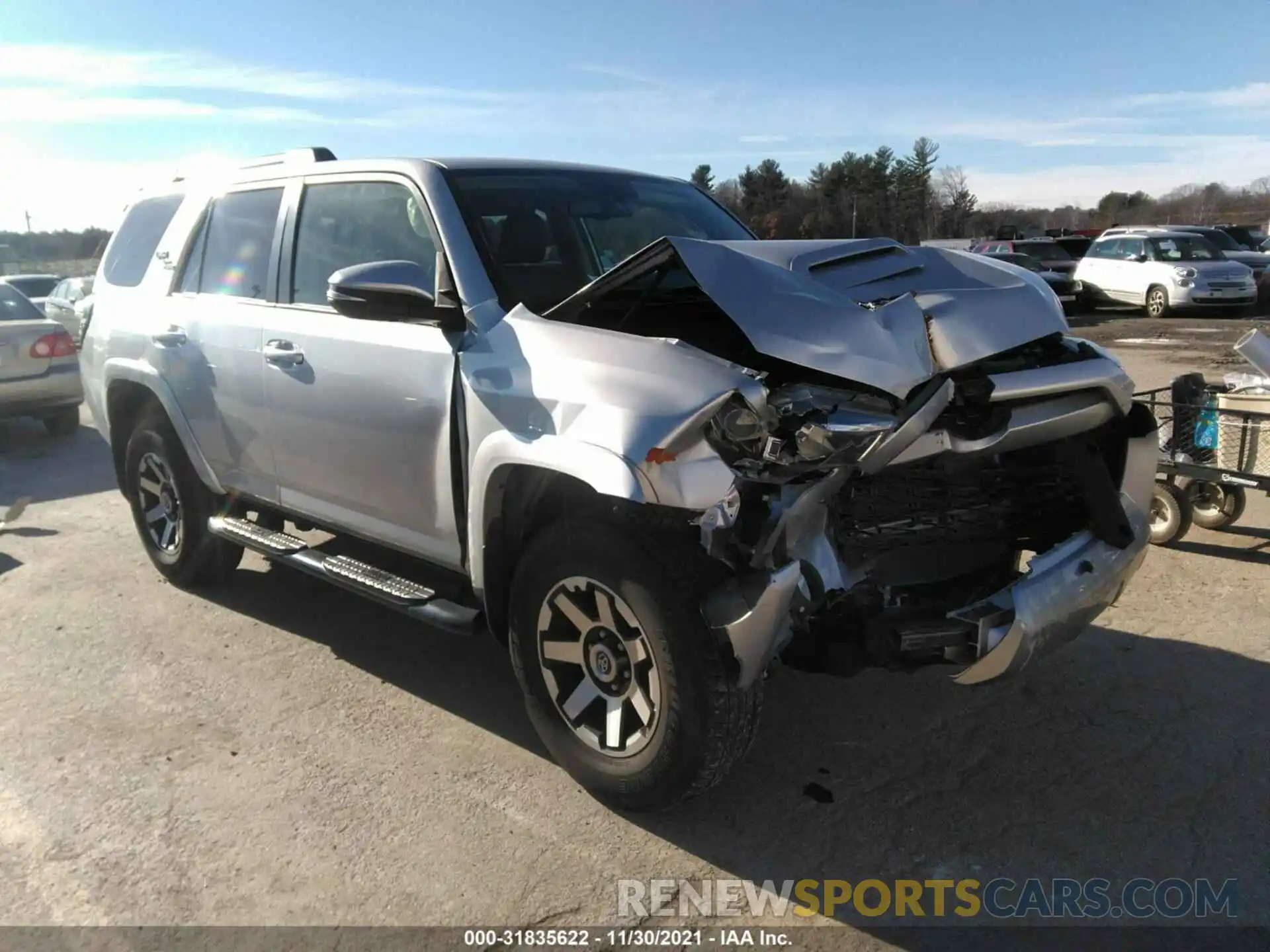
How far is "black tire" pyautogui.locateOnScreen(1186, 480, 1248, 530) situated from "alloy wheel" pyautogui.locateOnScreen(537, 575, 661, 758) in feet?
13.5

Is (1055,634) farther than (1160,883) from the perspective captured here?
Yes

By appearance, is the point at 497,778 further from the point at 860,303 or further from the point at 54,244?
the point at 54,244

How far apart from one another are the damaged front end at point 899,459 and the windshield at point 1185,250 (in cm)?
2046

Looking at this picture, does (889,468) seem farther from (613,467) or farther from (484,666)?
(484,666)

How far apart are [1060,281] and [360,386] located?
65.3 feet

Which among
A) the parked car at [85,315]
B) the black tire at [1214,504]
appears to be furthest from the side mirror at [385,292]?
the black tire at [1214,504]

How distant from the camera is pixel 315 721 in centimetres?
403

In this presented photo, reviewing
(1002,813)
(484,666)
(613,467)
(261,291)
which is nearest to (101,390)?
(261,291)

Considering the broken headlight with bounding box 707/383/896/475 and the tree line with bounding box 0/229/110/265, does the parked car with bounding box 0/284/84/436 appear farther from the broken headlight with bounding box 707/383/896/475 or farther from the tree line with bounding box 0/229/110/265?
the tree line with bounding box 0/229/110/265

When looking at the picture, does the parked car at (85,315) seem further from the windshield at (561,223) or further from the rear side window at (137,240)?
the windshield at (561,223)

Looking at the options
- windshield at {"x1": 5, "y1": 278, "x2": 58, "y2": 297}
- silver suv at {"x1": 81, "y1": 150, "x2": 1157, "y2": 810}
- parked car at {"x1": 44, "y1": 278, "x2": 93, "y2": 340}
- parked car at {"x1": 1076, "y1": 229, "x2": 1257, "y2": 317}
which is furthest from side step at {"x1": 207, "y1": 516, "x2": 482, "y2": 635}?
parked car at {"x1": 1076, "y1": 229, "x2": 1257, "y2": 317}

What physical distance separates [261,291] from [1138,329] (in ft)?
59.2

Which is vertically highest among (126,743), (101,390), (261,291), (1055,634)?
(261,291)

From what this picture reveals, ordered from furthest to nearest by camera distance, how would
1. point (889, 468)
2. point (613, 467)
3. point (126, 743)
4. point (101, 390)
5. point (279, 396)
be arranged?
point (101, 390)
point (279, 396)
point (126, 743)
point (889, 468)
point (613, 467)
